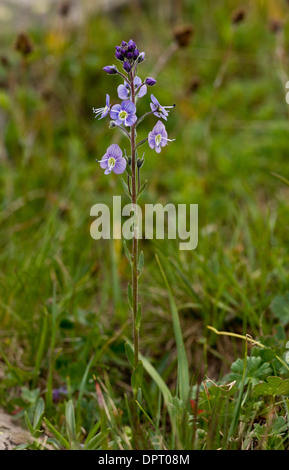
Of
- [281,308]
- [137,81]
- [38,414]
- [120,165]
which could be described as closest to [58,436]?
[38,414]

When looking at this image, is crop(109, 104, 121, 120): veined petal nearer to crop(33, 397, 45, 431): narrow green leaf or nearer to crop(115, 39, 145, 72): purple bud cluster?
crop(115, 39, 145, 72): purple bud cluster

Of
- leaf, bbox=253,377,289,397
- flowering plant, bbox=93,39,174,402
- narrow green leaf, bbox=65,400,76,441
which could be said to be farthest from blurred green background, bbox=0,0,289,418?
flowering plant, bbox=93,39,174,402

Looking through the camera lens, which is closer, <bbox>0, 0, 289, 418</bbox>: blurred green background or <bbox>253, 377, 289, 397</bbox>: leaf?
<bbox>253, 377, 289, 397</bbox>: leaf

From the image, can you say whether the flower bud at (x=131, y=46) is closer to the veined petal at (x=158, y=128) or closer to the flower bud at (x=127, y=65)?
the flower bud at (x=127, y=65)

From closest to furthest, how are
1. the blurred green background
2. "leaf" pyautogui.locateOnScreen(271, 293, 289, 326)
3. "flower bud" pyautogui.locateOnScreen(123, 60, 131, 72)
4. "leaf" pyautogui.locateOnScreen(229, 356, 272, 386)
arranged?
1. "flower bud" pyautogui.locateOnScreen(123, 60, 131, 72)
2. "leaf" pyautogui.locateOnScreen(229, 356, 272, 386)
3. "leaf" pyautogui.locateOnScreen(271, 293, 289, 326)
4. the blurred green background

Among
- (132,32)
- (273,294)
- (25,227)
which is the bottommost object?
(273,294)

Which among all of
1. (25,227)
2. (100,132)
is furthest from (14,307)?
(100,132)
